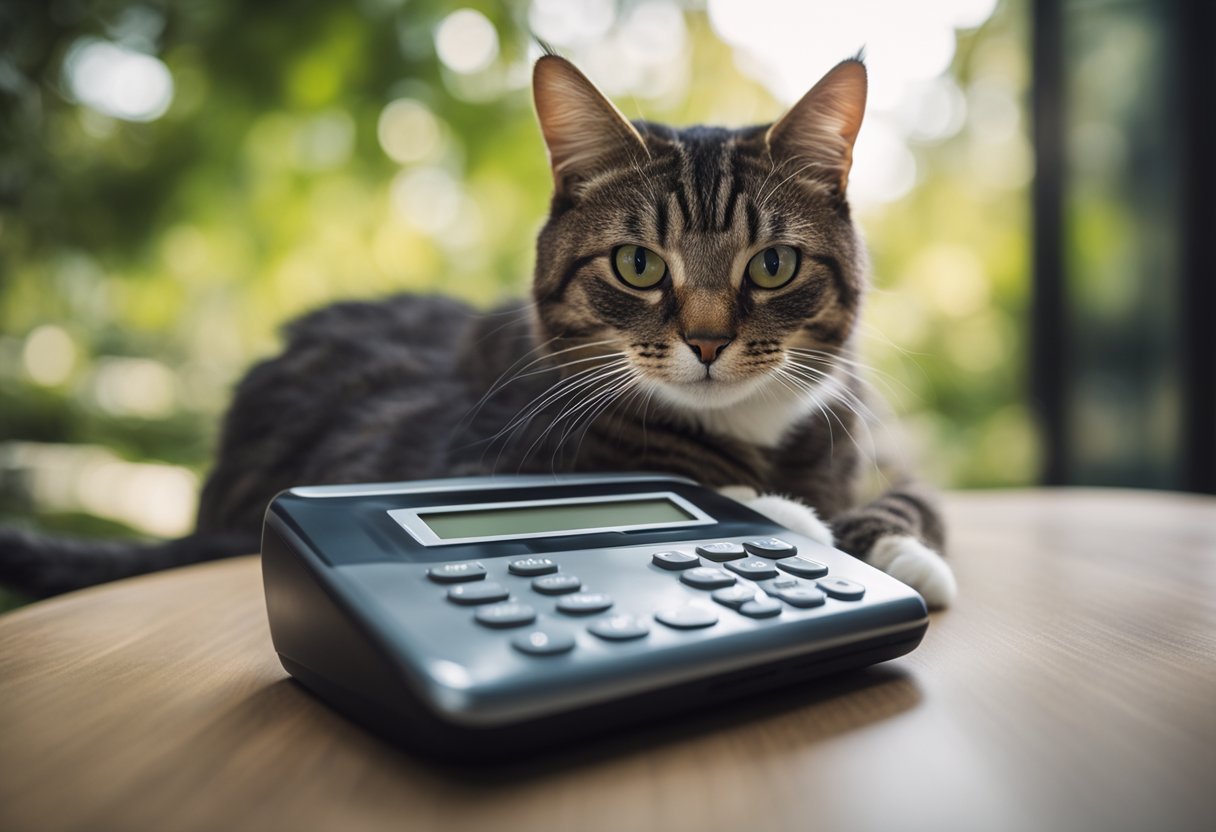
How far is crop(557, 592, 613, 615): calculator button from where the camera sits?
1.54 ft

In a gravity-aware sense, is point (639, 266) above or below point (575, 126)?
below

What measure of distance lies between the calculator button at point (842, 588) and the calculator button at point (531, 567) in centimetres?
18

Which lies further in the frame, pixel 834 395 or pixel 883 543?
pixel 834 395

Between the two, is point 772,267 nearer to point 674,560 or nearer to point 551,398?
point 551,398

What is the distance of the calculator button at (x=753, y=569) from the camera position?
0.56 meters

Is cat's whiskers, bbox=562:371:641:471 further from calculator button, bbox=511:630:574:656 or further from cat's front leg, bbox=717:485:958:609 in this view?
calculator button, bbox=511:630:574:656

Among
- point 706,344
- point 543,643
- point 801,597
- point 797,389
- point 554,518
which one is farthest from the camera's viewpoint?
point 797,389

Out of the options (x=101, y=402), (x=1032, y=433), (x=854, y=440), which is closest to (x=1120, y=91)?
(x=1032, y=433)

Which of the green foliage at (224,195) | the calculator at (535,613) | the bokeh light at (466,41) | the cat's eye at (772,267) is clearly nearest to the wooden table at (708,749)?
the calculator at (535,613)

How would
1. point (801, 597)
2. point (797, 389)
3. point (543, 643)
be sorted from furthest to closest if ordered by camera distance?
point (797, 389) < point (801, 597) < point (543, 643)

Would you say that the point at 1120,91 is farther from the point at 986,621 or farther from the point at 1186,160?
the point at 986,621

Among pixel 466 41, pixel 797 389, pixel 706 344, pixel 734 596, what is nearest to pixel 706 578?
pixel 734 596

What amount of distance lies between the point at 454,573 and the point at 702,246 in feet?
1.83

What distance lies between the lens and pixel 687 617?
1.55 ft
